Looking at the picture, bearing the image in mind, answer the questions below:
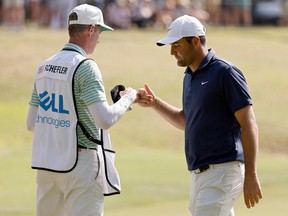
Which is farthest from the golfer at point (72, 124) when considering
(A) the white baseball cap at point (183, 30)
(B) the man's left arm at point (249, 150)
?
(B) the man's left arm at point (249, 150)

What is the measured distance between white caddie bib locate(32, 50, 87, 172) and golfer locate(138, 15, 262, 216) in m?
0.80

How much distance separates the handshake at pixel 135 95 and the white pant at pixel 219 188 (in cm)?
74

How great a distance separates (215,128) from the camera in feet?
23.0

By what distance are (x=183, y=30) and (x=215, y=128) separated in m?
0.73

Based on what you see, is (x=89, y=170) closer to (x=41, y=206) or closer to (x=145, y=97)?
(x=41, y=206)

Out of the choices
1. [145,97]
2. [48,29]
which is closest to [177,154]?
[145,97]

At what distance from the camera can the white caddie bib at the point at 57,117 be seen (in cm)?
672

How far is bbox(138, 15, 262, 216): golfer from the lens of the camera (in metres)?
6.87

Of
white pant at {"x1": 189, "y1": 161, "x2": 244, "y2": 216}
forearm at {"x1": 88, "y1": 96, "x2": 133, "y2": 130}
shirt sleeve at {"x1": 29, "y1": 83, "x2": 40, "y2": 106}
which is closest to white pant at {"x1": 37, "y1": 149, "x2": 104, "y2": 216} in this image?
forearm at {"x1": 88, "y1": 96, "x2": 133, "y2": 130}

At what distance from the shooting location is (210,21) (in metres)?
38.3

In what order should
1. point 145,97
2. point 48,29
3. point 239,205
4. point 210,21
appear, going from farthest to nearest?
point 210,21
point 48,29
point 239,205
point 145,97

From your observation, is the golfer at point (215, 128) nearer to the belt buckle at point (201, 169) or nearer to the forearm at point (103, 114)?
the belt buckle at point (201, 169)

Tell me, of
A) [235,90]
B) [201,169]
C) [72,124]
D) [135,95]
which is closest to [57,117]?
[72,124]

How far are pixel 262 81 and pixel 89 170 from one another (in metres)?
19.3
